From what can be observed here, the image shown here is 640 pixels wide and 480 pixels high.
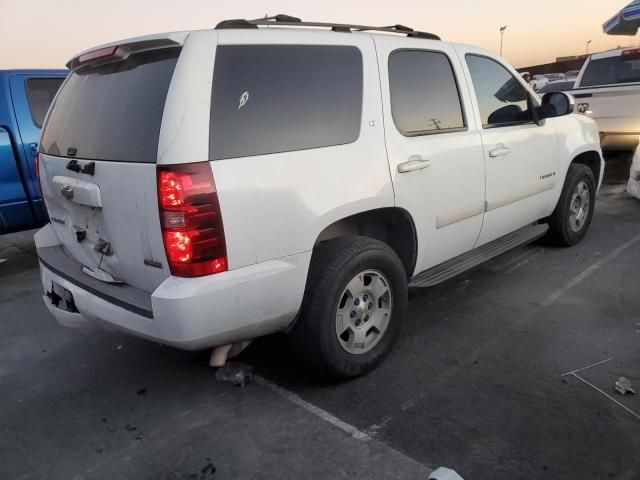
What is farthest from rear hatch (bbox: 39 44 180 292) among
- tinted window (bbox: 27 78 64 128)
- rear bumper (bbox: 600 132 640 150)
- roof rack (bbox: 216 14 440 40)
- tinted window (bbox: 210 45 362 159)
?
rear bumper (bbox: 600 132 640 150)

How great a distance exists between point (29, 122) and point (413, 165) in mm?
4527

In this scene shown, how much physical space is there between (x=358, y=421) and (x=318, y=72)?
187 centimetres

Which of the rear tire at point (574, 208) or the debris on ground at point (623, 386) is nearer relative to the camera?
the debris on ground at point (623, 386)

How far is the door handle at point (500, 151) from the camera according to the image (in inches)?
145

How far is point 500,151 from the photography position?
3.73 meters

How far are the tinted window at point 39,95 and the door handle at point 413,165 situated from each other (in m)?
4.44

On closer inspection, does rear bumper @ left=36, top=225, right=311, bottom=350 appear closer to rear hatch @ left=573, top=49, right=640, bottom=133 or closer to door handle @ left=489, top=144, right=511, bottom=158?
door handle @ left=489, top=144, right=511, bottom=158

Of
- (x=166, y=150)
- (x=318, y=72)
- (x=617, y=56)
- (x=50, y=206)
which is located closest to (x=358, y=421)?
(x=166, y=150)

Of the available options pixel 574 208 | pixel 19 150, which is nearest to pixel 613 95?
pixel 574 208

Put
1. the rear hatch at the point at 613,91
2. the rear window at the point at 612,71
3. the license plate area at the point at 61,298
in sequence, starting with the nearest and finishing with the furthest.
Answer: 1. the license plate area at the point at 61,298
2. the rear hatch at the point at 613,91
3. the rear window at the point at 612,71

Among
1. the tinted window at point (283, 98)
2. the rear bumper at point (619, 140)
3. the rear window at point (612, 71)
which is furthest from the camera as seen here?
the rear window at point (612, 71)

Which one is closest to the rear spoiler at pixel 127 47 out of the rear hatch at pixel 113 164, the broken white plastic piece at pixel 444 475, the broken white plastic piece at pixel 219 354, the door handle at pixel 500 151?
the rear hatch at pixel 113 164

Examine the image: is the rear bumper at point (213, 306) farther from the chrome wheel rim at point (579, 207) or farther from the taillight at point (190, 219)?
the chrome wheel rim at point (579, 207)

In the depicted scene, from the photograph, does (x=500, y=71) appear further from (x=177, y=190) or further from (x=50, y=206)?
(x=50, y=206)
